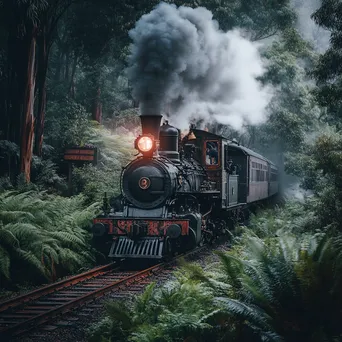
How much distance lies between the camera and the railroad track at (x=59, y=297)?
6.01 meters

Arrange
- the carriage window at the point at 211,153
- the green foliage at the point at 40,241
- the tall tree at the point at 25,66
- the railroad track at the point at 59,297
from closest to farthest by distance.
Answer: the railroad track at the point at 59,297
the green foliage at the point at 40,241
the carriage window at the point at 211,153
the tall tree at the point at 25,66

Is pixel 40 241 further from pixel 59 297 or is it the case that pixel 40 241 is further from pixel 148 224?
pixel 148 224

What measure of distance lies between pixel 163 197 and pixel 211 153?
10.5ft

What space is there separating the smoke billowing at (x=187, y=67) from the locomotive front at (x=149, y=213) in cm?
139

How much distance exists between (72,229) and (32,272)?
212cm

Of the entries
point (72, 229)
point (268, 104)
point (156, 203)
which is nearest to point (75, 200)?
point (72, 229)

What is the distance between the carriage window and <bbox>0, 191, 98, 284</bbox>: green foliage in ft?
12.4

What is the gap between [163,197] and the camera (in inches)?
416

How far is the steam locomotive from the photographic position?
10.2 meters

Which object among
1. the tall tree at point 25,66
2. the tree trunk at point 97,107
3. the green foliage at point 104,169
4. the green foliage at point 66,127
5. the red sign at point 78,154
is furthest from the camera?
the tree trunk at point 97,107

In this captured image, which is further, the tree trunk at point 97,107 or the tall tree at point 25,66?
the tree trunk at point 97,107

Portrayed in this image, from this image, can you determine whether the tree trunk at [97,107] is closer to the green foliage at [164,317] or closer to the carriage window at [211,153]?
the carriage window at [211,153]

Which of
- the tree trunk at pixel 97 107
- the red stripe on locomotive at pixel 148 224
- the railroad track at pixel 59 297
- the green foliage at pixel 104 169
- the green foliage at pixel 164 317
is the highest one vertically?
the tree trunk at pixel 97 107

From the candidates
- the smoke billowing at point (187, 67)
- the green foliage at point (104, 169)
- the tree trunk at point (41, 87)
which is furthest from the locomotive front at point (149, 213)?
the tree trunk at point (41, 87)
